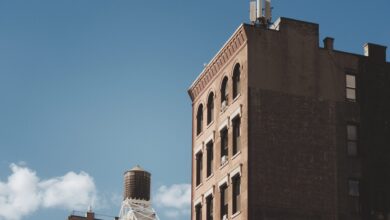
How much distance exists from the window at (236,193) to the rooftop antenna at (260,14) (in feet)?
33.8

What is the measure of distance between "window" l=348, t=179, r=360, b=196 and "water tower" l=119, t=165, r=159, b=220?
109363 mm

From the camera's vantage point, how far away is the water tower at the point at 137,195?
167 metres

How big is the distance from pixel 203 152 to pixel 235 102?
6716 millimetres

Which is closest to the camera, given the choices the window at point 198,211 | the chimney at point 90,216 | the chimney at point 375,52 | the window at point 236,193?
the window at point 236,193

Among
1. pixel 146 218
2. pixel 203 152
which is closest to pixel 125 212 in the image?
pixel 146 218

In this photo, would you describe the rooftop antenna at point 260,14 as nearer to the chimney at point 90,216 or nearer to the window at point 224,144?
the window at point 224,144

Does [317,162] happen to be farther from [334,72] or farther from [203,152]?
[203,152]

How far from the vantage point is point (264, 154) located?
5709 centimetres

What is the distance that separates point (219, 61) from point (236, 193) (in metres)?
9.64

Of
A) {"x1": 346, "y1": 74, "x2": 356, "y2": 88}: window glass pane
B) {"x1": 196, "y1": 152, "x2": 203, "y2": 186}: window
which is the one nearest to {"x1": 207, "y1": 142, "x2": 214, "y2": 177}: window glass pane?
{"x1": 196, "y1": 152, "x2": 203, "y2": 186}: window

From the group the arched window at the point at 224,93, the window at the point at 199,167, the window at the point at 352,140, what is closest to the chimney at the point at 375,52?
the window at the point at 352,140

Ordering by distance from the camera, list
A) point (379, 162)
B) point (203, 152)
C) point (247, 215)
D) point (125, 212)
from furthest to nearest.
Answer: point (125, 212) < point (203, 152) < point (379, 162) < point (247, 215)

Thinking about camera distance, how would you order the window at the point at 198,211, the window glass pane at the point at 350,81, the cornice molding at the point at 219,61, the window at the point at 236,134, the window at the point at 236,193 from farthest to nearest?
the window at the point at 198,211, the window glass pane at the point at 350,81, the cornice molding at the point at 219,61, the window at the point at 236,134, the window at the point at 236,193

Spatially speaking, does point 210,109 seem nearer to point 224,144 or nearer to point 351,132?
point 224,144
